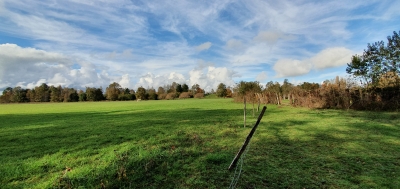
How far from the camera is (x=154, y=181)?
4.08 meters

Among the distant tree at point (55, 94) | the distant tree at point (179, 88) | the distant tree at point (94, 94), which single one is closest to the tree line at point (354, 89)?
the distant tree at point (179, 88)

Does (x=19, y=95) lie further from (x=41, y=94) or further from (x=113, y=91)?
(x=113, y=91)

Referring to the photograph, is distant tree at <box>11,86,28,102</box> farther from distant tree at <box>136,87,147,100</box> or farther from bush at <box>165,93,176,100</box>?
bush at <box>165,93,176,100</box>

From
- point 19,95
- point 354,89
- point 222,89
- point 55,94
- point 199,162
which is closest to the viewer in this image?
point 199,162

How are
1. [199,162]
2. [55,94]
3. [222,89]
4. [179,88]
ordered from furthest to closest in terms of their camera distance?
1. [179,88]
2. [55,94]
3. [222,89]
4. [199,162]

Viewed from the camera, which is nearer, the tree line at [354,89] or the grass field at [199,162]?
the grass field at [199,162]

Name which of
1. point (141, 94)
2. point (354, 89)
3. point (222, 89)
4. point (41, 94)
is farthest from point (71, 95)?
point (354, 89)

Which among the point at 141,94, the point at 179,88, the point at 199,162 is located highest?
the point at 179,88

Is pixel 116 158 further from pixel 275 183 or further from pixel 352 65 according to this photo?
pixel 352 65

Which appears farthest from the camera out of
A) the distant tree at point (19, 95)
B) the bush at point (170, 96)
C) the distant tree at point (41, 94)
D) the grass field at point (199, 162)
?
the bush at point (170, 96)

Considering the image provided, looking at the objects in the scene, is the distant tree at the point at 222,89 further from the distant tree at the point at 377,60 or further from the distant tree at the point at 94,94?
the distant tree at the point at 94,94

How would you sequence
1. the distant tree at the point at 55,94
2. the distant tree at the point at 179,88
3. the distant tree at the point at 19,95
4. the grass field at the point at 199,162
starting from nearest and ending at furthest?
the grass field at the point at 199,162
the distant tree at the point at 19,95
the distant tree at the point at 55,94
the distant tree at the point at 179,88

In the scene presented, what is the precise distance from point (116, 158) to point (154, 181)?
1.77 metres

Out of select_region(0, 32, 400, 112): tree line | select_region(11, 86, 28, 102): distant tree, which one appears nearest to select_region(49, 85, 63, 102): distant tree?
select_region(11, 86, 28, 102): distant tree
